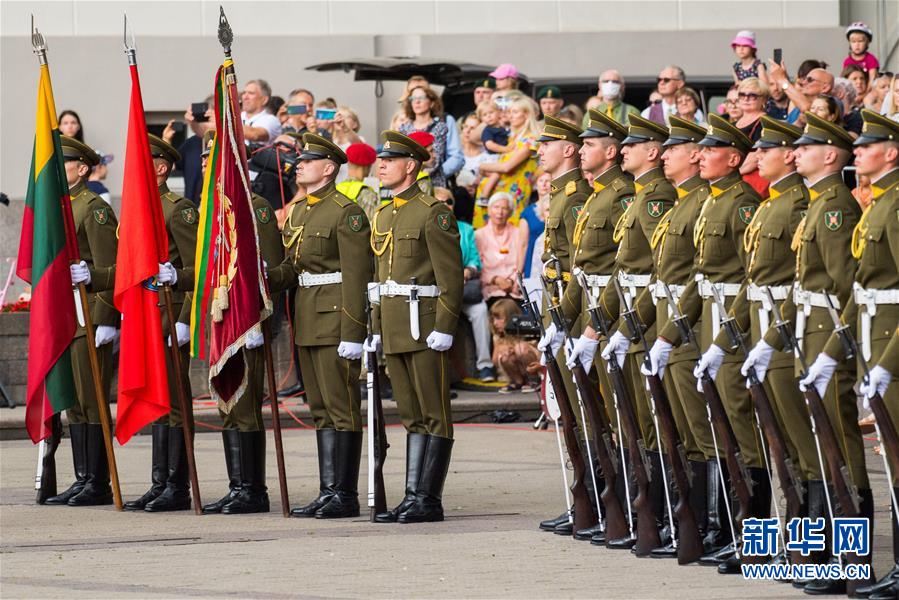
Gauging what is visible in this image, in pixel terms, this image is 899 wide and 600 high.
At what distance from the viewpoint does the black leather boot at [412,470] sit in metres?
9.70

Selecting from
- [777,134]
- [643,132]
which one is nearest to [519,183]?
[643,132]

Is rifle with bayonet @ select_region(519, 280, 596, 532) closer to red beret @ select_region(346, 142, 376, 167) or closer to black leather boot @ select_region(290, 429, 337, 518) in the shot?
black leather boot @ select_region(290, 429, 337, 518)

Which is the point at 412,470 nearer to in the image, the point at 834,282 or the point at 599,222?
the point at 599,222

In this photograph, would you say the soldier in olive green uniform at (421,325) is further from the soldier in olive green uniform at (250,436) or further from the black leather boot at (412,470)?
the soldier in olive green uniform at (250,436)

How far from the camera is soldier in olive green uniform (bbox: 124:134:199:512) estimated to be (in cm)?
1042

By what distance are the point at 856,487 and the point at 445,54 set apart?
42.5 feet

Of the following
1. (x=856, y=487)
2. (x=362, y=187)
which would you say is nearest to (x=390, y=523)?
(x=856, y=487)

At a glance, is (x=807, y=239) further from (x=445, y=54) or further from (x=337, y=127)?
(x=445, y=54)

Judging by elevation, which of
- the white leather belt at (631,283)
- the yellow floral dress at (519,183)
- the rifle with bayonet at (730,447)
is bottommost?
the rifle with bayonet at (730,447)

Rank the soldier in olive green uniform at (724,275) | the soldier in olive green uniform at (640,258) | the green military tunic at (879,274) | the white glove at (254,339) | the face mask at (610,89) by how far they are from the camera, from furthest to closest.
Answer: the face mask at (610,89) < the white glove at (254,339) < the soldier in olive green uniform at (640,258) < the soldier in olive green uniform at (724,275) < the green military tunic at (879,274)

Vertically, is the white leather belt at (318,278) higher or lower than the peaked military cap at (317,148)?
lower

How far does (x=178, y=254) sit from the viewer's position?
10703 mm

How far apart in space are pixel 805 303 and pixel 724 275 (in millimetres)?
769

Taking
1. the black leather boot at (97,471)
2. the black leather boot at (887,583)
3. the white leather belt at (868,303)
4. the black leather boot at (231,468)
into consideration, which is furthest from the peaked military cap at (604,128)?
the black leather boot at (97,471)
